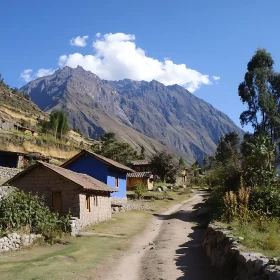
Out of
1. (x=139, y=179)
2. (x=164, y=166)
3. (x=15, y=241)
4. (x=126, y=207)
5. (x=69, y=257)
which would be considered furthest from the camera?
(x=164, y=166)

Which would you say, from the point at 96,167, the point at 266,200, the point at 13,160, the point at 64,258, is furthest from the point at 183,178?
the point at 64,258

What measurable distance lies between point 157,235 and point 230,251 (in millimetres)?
11191

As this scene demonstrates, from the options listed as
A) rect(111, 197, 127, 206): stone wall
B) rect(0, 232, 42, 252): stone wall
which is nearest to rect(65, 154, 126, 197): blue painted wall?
rect(111, 197, 127, 206): stone wall

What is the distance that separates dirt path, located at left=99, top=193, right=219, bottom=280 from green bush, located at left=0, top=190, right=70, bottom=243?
453 cm

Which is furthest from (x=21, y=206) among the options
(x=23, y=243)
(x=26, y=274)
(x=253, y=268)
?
(x=253, y=268)

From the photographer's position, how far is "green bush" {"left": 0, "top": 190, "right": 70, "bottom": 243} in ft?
59.3

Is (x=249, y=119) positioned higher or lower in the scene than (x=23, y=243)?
higher

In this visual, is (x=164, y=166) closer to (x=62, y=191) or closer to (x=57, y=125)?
(x=57, y=125)

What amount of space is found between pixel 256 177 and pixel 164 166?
1700 inches

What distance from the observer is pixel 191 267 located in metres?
13.7

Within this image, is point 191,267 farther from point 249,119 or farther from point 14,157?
point 14,157

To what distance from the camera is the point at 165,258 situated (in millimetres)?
15195

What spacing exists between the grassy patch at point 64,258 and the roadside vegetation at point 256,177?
5453mm

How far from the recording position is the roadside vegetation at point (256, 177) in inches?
559
